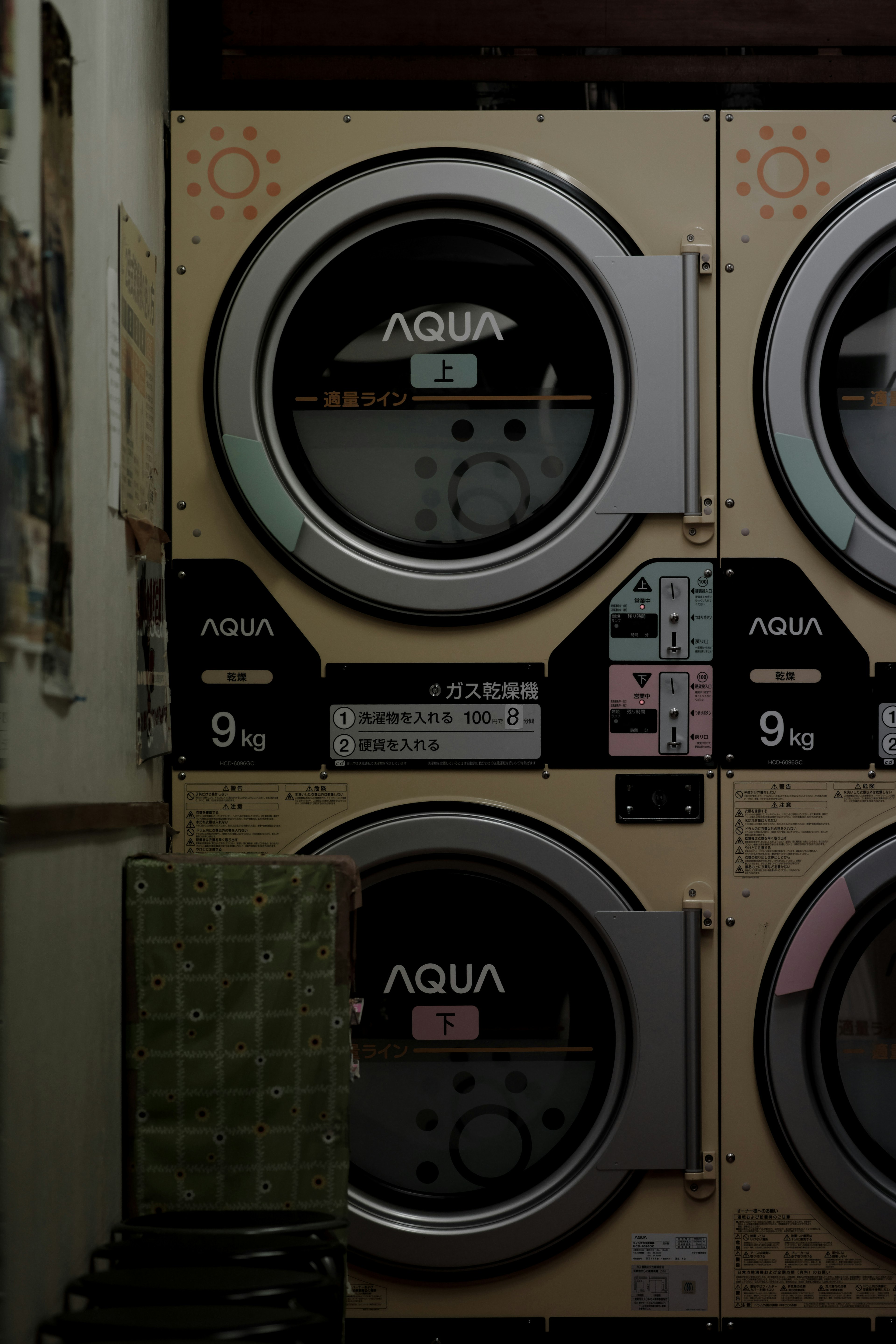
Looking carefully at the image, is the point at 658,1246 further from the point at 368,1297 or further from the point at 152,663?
→ the point at 152,663

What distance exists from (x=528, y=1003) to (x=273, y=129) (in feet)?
5.24

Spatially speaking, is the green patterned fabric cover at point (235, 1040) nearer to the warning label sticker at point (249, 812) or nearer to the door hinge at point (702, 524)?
the warning label sticker at point (249, 812)

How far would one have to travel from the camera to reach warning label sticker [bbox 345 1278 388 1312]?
180 cm

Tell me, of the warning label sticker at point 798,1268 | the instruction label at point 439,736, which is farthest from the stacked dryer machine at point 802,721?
the instruction label at point 439,736

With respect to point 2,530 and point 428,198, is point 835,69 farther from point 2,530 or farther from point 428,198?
point 2,530

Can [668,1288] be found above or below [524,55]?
below

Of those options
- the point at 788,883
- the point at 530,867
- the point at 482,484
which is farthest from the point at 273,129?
the point at 788,883

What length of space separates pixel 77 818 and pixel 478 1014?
2.80 feet

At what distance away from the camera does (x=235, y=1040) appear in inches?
60.9

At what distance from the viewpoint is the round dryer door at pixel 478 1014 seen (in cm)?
182

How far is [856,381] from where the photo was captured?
1.88 metres

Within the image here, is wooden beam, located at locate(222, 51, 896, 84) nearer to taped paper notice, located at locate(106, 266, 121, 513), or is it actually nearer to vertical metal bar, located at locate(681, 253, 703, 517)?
vertical metal bar, located at locate(681, 253, 703, 517)

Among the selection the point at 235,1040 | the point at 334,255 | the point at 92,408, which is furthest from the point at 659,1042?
the point at 334,255

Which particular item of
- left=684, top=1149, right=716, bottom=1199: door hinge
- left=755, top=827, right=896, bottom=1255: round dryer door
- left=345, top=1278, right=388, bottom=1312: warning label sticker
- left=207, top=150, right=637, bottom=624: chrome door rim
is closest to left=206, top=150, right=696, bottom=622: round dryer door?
left=207, top=150, right=637, bottom=624: chrome door rim
